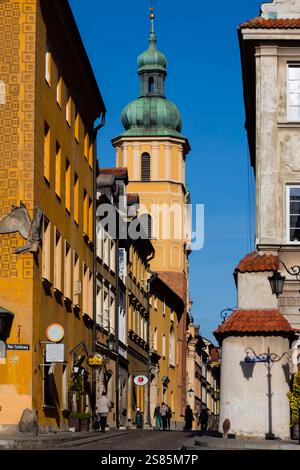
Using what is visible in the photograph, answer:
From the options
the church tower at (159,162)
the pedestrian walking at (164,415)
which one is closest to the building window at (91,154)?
the pedestrian walking at (164,415)

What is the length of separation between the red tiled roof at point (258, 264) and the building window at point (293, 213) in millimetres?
3298

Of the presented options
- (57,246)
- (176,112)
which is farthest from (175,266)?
(57,246)

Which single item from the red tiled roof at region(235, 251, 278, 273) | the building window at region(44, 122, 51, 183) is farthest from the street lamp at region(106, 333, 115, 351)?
the red tiled roof at region(235, 251, 278, 273)

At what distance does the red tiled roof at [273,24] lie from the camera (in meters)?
37.9

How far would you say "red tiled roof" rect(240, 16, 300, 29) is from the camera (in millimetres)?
37875

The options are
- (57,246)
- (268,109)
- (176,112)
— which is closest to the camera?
(268,109)

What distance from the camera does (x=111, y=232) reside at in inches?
2354

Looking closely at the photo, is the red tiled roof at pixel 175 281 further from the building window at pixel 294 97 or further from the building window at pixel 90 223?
the building window at pixel 294 97

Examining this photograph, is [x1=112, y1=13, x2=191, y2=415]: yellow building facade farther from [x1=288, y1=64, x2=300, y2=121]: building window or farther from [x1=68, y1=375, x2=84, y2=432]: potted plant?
[x1=288, y1=64, x2=300, y2=121]: building window

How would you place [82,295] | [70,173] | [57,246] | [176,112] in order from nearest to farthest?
[57,246] < [70,173] < [82,295] < [176,112]

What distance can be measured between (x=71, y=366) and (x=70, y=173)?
684 centimetres

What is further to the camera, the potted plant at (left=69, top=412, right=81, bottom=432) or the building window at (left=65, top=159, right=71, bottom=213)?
the building window at (left=65, top=159, right=71, bottom=213)

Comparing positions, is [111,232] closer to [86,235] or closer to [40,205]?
[86,235]

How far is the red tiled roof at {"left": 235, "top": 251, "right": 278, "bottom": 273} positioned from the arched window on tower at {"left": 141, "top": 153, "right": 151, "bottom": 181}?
82907mm
